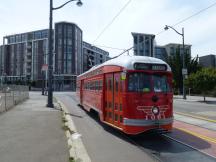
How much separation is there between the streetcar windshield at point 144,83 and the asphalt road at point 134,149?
69.4 inches

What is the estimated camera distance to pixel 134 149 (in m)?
9.34

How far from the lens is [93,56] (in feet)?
436

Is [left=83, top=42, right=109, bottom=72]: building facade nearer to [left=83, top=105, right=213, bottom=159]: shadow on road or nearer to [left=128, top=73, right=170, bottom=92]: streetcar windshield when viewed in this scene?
[left=83, top=105, right=213, bottom=159]: shadow on road

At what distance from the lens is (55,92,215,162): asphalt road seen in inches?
321

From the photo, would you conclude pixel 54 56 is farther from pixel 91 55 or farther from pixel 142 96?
pixel 142 96

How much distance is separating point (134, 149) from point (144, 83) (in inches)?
97.1

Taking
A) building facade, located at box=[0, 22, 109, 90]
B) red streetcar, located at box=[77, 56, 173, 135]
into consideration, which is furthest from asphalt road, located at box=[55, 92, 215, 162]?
building facade, located at box=[0, 22, 109, 90]

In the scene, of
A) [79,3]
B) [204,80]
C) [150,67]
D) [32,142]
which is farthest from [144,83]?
[204,80]

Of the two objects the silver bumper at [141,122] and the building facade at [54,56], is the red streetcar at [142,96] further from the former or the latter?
the building facade at [54,56]

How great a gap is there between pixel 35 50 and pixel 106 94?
381 feet

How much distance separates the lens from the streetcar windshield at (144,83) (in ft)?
35.1

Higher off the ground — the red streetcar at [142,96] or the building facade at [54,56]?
the building facade at [54,56]

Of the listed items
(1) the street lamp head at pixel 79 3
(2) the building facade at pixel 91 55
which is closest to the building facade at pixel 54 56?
(2) the building facade at pixel 91 55

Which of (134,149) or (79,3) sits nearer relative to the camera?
(134,149)
